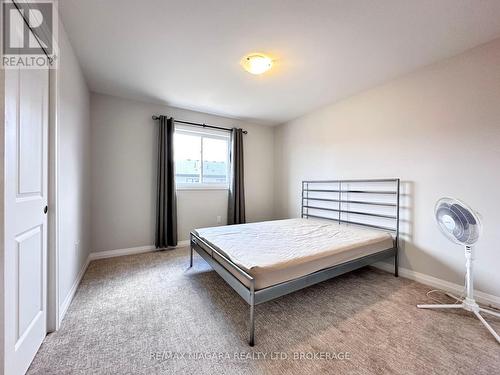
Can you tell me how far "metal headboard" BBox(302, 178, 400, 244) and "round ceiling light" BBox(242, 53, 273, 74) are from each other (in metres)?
2.09

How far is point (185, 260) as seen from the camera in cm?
317

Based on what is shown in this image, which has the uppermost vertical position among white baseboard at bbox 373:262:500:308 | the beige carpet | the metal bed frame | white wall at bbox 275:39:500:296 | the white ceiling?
the white ceiling

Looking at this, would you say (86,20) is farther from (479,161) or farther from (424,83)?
(479,161)

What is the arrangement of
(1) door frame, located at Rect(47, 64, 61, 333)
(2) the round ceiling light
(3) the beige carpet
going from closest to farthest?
(3) the beige carpet < (1) door frame, located at Rect(47, 64, 61, 333) < (2) the round ceiling light

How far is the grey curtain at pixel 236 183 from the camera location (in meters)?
4.26

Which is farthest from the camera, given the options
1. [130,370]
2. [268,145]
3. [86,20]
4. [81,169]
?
[268,145]

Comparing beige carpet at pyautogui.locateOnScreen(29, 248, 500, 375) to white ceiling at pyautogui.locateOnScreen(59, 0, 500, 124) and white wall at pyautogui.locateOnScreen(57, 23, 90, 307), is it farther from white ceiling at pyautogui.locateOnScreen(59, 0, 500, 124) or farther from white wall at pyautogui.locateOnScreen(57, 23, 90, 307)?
white ceiling at pyautogui.locateOnScreen(59, 0, 500, 124)

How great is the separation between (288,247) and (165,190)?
2412 millimetres

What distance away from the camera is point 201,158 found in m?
4.13

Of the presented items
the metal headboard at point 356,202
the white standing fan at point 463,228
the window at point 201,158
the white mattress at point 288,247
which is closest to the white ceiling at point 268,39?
the window at point 201,158

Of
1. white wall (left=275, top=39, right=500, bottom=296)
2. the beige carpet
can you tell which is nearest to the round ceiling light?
white wall (left=275, top=39, right=500, bottom=296)

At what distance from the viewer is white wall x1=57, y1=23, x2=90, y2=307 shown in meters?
1.82

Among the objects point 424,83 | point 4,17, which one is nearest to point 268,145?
point 424,83

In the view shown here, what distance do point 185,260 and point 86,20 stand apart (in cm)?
296
